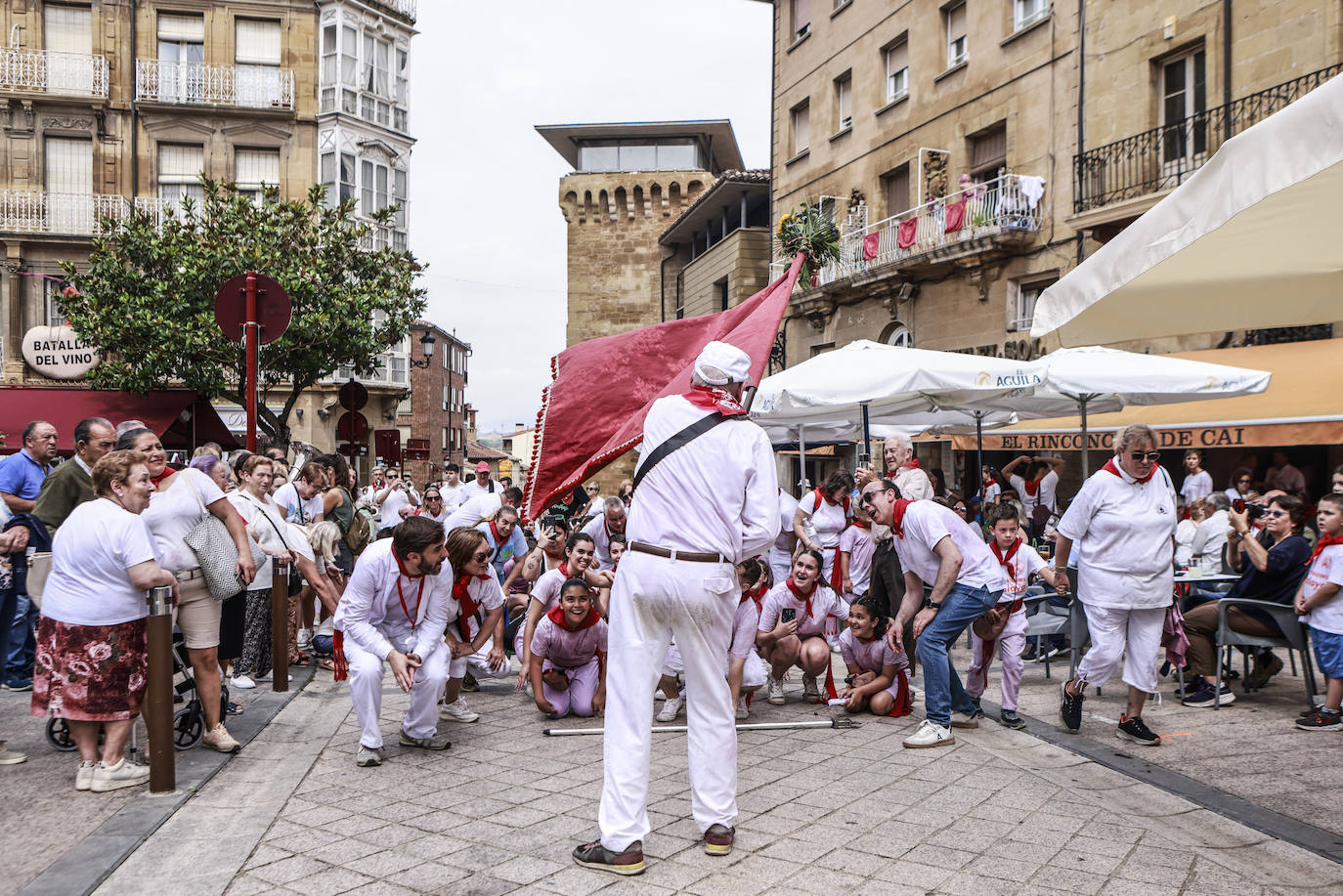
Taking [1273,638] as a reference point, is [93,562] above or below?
above

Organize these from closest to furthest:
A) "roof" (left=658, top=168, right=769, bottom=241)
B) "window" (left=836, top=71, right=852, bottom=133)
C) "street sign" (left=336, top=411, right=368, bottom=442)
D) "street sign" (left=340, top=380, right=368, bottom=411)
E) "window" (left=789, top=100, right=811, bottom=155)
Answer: "street sign" (left=340, top=380, right=368, bottom=411)
"street sign" (left=336, top=411, right=368, bottom=442)
"window" (left=836, top=71, right=852, bottom=133)
"window" (left=789, top=100, right=811, bottom=155)
"roof" (left=658, top=168, right=769, bottom=241)

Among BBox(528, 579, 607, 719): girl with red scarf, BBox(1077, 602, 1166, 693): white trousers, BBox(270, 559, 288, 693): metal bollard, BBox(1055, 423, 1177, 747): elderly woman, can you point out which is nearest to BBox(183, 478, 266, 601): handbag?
BBox(270, 559, 288, 693): metal bollard

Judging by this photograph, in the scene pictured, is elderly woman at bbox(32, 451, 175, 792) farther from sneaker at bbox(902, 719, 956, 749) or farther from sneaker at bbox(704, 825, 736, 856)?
sneaker at bbox(902, 719, 956, 749)

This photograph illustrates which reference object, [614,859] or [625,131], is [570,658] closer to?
[614,859]

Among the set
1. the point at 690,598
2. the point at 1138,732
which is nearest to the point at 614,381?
the point at 690,598

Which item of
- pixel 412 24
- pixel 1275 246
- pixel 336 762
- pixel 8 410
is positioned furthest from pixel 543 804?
pixel 412 24

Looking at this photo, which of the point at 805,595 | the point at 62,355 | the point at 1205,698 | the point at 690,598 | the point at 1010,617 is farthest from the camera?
the point at 62,355

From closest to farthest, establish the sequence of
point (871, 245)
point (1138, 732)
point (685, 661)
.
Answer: point (685, 661) → point (1138, 732) → point (871, 245)

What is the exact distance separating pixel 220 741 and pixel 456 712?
5.03ft

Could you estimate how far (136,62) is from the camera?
30.1 meters

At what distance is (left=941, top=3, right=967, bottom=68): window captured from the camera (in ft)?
71.3

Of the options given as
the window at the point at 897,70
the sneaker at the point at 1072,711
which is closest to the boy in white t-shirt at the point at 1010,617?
the sneaker at the point at 1072,711

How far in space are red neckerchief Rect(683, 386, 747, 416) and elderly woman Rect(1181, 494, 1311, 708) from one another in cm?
472

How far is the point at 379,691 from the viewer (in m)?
5.70
